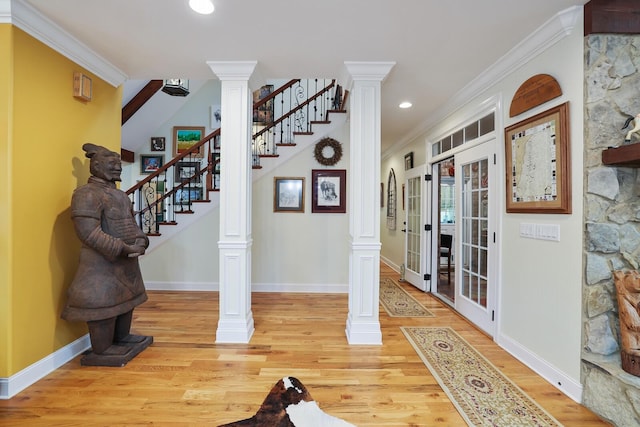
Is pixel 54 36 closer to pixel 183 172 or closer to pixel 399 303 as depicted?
pixel 183 172

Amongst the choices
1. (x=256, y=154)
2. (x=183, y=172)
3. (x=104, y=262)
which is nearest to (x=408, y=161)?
(x=256, y=154)

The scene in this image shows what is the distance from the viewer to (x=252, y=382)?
2094 millimetres

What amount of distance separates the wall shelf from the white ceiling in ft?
3.24

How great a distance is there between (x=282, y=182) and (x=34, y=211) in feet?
8.97

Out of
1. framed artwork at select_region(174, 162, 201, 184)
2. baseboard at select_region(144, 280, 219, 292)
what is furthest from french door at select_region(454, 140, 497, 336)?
framed artwork at select_region(174, 162, 201, 184)

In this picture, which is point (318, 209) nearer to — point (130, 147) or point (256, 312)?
point (256, 312)

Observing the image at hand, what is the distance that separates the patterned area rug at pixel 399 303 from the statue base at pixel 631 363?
1.83 m

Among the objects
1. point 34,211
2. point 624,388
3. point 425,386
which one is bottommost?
point 425,386

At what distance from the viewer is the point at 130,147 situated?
591cm

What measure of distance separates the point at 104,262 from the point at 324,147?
302 cm

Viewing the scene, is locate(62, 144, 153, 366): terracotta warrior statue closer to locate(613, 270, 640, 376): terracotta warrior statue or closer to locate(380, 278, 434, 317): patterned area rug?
locate(380, 278, 434, 317): patterned area rug

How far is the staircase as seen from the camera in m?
4.32

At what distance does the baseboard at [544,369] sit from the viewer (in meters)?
1.91

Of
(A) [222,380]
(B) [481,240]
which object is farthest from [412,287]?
(A) [222,380]
